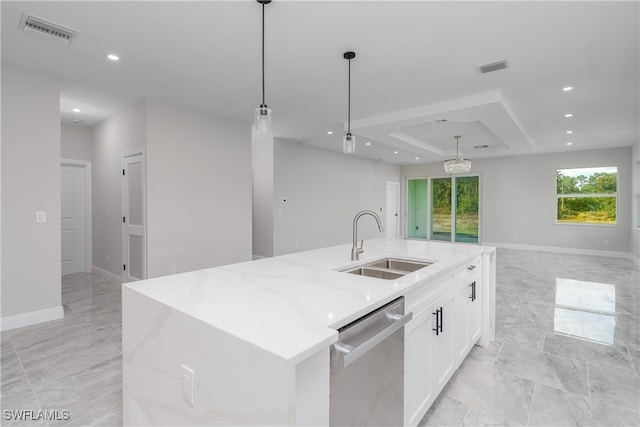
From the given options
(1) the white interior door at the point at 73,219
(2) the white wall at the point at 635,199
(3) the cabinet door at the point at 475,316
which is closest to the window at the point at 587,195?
(2) the white wall at the point at 635,199

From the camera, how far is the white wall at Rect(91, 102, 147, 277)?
4434mm

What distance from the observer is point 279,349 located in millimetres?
854

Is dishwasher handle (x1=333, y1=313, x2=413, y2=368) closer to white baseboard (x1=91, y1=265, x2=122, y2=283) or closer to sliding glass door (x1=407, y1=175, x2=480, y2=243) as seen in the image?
white baseboard (x1=91, y1=265, x2=122, y2=283)

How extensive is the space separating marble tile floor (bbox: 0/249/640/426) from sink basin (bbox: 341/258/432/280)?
0.84m

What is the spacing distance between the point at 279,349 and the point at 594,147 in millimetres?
9451

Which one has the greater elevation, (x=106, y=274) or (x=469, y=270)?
(x=469, y=270)

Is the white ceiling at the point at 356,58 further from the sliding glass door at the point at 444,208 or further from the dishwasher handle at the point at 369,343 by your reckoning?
the sliding glass door at the point at 444,208

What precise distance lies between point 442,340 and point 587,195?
27.2ft

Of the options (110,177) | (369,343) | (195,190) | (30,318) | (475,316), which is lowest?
(30,318)

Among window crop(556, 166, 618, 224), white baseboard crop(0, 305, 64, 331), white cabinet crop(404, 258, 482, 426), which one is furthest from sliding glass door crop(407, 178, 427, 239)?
white baseboard crop(0, 305, 64, 331)

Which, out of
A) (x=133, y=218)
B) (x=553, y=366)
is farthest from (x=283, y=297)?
(x=133, y=218)

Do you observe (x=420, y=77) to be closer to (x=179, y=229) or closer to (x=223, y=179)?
(x=223, y=179)

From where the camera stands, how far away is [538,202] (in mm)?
8328

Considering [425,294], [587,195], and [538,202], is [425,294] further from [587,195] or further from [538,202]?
[587,195]
